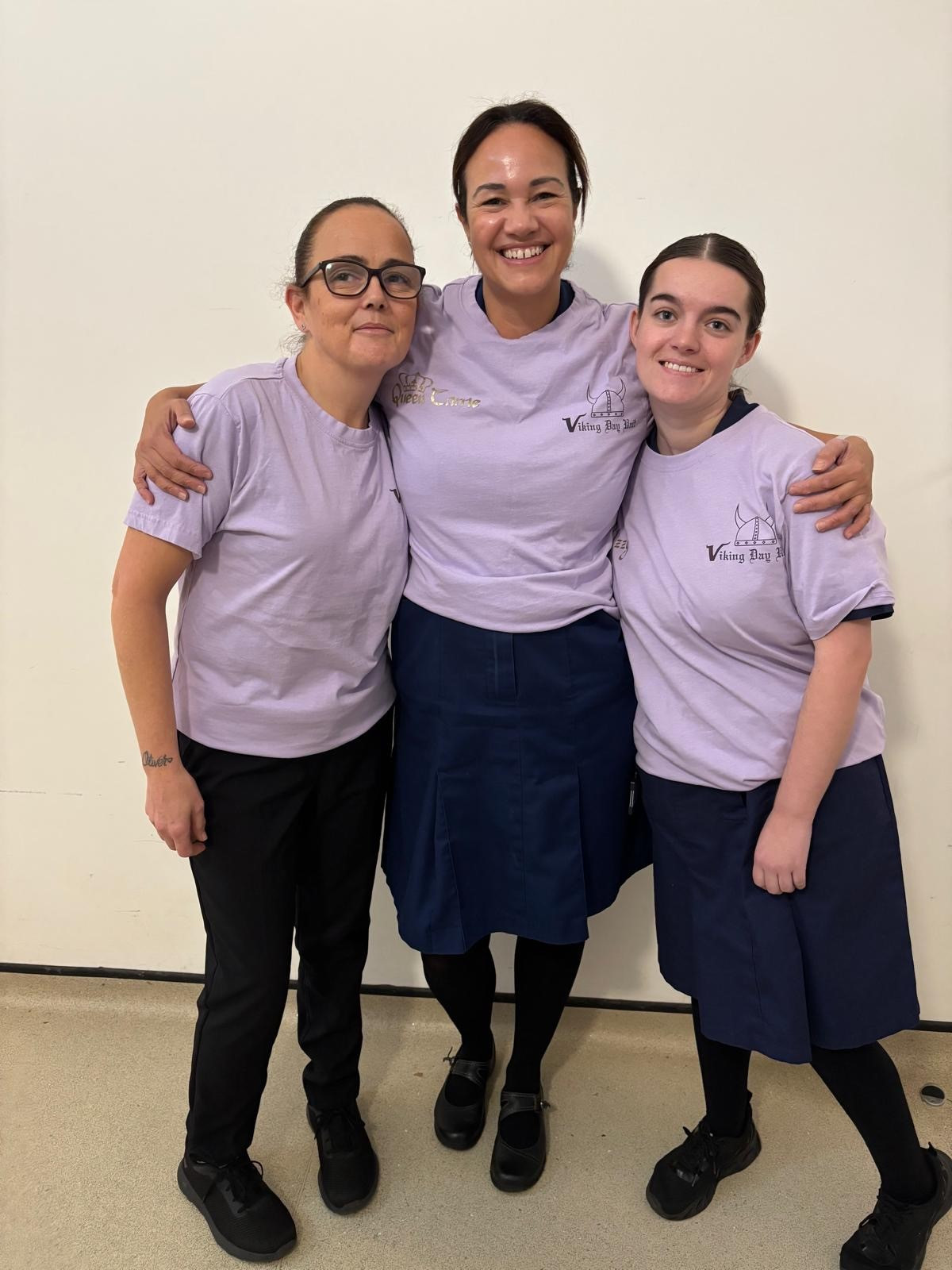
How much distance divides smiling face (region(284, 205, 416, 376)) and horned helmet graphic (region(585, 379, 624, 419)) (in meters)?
0.32

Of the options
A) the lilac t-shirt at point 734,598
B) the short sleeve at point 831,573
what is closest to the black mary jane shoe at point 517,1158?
the lilac t-shirt at point 734,598

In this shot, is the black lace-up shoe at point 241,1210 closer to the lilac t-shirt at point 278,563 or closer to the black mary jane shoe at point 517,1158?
the black mary jane shoe at point 517,1158

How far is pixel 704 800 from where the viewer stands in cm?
137

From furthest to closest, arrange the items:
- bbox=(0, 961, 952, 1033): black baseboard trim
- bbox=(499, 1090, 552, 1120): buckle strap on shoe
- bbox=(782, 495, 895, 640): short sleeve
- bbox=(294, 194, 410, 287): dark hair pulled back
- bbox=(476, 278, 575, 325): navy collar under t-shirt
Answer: bbox=(0, 961, 952, 1033): black baseboard trim < bbox=(499, 1090, 552, 1120): buckle strap on shoe < bbox=(476, 278, 575, 325): navy collar under t-shirt < bbox=(294, 194, 410, 287): dark hair pulled back < bbox=(782, 495, 895, 640): short sleeve

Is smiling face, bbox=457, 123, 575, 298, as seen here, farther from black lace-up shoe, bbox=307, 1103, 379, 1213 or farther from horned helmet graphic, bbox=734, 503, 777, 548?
black lace-up shoe, bbox=307, 1103, 379, 1213

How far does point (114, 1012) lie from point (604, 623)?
5.25ft

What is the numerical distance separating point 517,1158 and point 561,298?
158 centimetres

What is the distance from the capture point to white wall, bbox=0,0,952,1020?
1624mm

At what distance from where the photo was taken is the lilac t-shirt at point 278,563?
49.6 inches

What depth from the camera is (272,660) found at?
1.33 metres

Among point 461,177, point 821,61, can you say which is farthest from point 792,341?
point 461,177

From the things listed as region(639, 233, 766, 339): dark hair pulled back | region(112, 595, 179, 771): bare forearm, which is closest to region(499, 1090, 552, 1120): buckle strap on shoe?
region(112, 595, 179, 771): bare forearm

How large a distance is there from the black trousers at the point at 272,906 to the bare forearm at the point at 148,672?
78mm

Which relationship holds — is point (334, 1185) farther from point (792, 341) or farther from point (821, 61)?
point (821, 61)
